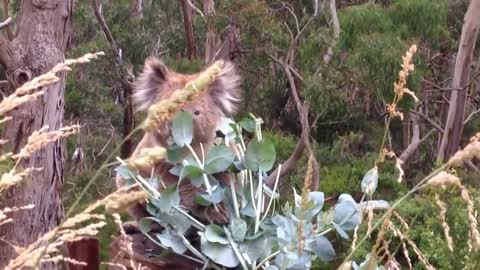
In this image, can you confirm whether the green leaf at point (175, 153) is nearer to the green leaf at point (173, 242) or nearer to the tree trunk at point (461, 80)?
the green leaf at point (173, 242)

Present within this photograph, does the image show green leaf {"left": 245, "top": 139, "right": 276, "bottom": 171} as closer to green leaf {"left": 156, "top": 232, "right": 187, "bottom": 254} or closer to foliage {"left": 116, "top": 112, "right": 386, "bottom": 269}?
foliage {"left": 116, "top": 112, "right": 386, "bottom": 269}

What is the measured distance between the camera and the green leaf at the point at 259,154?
9.05 ft

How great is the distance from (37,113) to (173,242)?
3.43 m

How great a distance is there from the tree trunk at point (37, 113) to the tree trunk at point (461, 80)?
488cm

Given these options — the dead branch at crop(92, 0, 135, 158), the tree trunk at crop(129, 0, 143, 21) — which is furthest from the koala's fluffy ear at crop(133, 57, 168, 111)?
the tree trunk at crop(129, 0, 143, 21)

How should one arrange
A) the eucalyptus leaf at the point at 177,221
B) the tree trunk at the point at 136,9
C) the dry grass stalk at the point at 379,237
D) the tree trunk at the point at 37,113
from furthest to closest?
1. the tree trunk at the point at 136,9
2. the tree trunk at the point at 37,113
3. the eucalyptus leaf at the point at 177,221
4. the dry grass stalk at the point at 379,237

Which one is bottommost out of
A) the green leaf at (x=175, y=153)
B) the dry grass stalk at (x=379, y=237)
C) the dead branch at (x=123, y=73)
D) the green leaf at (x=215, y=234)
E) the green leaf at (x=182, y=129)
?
the dead branch at (x=123, y=73)

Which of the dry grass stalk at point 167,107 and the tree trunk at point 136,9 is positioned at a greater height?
the dry grass stalk at point 167,107

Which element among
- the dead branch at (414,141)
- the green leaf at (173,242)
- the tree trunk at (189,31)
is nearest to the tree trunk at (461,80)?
the dead branch at (414,141)

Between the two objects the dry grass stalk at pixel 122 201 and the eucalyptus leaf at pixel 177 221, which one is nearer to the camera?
the dry grass stalk at pixel 122 201

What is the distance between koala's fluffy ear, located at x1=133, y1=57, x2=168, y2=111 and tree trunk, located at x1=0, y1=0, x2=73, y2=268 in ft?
5.73

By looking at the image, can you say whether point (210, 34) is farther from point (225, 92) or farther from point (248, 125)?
point (248, 125)

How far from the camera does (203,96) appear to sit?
391 cm

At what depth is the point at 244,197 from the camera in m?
2.85
